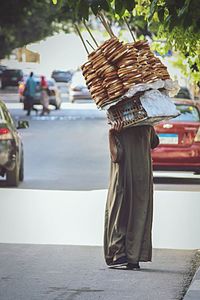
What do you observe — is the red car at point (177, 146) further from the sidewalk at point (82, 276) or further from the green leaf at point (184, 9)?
the green leaf at point (184, 9)

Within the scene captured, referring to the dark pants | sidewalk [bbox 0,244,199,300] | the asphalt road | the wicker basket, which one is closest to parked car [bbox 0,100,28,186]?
the asphalt road

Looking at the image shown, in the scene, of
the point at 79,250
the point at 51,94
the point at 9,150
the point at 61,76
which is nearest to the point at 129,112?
the point at 79,250

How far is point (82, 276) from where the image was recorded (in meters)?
10.1

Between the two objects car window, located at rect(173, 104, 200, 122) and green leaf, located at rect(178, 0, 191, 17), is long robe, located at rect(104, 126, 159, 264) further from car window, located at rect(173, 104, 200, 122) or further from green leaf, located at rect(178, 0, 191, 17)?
car window, located at rect(173, 104, 200, 122)

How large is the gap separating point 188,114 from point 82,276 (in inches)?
500

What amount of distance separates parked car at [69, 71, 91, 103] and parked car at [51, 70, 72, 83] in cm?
60

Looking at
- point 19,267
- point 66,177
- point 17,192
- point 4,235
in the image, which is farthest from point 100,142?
point 19,267

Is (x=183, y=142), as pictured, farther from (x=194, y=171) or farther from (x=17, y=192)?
(x=17, y=192)

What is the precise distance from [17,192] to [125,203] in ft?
30.0

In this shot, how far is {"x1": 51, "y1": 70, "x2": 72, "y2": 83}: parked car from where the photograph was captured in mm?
56500

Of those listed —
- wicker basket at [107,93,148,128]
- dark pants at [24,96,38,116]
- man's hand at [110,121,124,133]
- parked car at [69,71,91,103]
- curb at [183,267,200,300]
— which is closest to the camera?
curb at [183,267,200,300]

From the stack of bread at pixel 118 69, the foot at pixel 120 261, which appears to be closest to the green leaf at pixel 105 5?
the stack of bread at pixel 118 69

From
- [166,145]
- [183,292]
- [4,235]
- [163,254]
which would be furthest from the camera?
[166,145]

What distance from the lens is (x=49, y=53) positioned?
57.9 metres
